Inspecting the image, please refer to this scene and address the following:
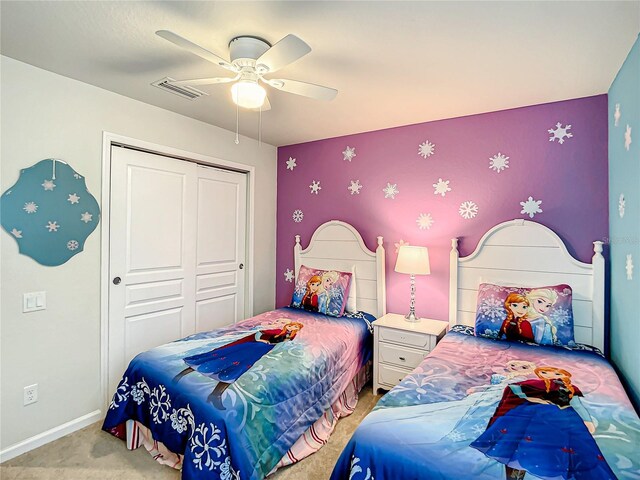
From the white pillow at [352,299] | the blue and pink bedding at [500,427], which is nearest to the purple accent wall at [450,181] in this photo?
the white pillow at [352,299]

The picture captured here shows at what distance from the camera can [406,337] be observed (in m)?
2.70

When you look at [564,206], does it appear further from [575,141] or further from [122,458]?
[122,458]

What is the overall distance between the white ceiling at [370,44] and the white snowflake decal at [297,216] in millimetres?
1401

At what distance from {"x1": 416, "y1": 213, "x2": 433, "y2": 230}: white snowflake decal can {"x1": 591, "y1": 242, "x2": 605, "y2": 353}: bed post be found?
1.18 m

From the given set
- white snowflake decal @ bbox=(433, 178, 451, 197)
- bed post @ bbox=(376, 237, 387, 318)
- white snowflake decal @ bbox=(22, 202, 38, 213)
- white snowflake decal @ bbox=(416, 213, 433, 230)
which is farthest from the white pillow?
white snowflake decal @ bbox=(22, 202, 38, 213)

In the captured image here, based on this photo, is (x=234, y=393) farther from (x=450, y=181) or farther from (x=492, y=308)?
(x=450, y=181)

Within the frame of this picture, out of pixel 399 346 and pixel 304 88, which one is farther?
pixel 399 346

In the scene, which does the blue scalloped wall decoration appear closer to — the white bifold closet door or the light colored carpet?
the white bifold closet door

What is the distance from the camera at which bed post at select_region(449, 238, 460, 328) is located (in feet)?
9.31

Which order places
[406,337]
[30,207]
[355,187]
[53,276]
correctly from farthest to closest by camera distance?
1. [355,187]
2. [406,337]
3. [53,276]
4. [30,207]

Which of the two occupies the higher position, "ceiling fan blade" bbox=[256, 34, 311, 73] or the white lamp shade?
"ceiling fan blade" bbox=[256, 34, 311, 73]

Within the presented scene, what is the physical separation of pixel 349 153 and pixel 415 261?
1.36 metres

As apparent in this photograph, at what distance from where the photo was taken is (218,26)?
1671 millimetres

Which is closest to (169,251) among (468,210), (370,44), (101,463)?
(101,463)
